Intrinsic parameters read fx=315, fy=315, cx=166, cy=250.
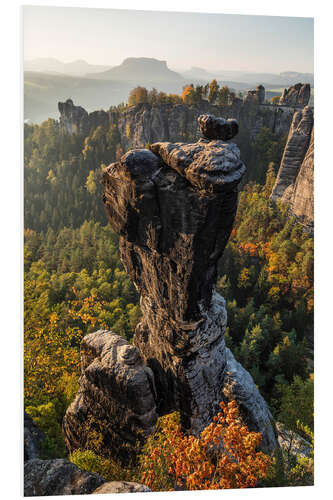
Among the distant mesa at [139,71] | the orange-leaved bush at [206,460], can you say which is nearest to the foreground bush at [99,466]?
the orange-leaved bush at [206,460]

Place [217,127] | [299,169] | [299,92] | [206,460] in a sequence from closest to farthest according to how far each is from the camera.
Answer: [217,127] → [206,460] → [299,92] → [299,169]

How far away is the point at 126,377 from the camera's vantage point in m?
5.70

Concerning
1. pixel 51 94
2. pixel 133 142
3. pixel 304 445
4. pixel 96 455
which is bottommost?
pixel 304 445

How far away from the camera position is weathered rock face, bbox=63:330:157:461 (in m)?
5.75

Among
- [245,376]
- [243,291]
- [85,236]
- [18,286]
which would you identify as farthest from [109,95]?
[243,291]

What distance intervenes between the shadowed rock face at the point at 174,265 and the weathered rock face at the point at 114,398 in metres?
0.03

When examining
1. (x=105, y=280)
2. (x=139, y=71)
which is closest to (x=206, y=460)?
(x=139, y=71)

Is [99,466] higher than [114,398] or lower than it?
lower

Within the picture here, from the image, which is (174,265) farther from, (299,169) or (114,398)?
(299,169)

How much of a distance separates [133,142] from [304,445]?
23606mm

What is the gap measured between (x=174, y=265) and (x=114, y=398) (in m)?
2.88

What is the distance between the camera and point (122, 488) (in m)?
5.32

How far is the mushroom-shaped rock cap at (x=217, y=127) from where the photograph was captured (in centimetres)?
461

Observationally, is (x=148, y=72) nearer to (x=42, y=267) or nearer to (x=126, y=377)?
(x=126, y=377)
